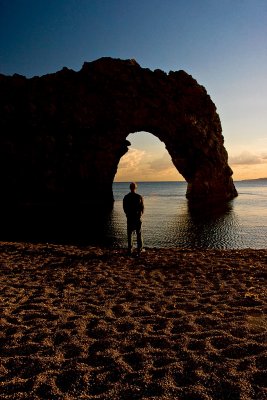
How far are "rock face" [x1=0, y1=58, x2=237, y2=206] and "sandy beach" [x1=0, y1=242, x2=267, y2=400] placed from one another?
50.4m

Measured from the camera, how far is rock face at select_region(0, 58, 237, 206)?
5978 cm

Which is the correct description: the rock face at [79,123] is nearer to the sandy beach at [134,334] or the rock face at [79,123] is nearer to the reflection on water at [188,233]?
the reflection on water at [188,233]

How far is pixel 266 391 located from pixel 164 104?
62.2m

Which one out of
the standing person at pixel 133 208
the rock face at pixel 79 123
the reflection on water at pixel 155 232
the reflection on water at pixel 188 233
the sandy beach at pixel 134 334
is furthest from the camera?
the rock face at pixel 79 123

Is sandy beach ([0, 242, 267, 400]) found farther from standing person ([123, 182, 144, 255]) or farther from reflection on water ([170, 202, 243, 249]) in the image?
reflection on water ([170, 202, 243, 249])

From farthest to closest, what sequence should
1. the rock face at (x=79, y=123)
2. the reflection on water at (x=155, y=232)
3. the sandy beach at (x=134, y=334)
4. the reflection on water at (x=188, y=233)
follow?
1. the rock face at (x=79, y=123)
2. the reflection on water at (x=155, y=232)
3. the reflection on water at (x=188, y=233)
4. the sandy beach at (x=134, y=334)

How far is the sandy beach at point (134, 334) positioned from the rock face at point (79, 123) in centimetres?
5040

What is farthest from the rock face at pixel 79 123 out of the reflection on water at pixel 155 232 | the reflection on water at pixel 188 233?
the reflection on water at pixel 188 233

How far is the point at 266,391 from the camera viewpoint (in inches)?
169

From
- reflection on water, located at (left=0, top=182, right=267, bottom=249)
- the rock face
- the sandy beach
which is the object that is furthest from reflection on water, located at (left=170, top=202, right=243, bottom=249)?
the rock face

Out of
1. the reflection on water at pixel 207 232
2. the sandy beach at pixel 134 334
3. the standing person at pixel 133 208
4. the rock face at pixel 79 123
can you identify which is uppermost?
the rock face at pixel 79 123

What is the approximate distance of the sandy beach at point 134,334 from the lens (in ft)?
15.0

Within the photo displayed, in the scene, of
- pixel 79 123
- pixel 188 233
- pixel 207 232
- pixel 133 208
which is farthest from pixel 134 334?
pixel 79 123

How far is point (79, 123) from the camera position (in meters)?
61.0
